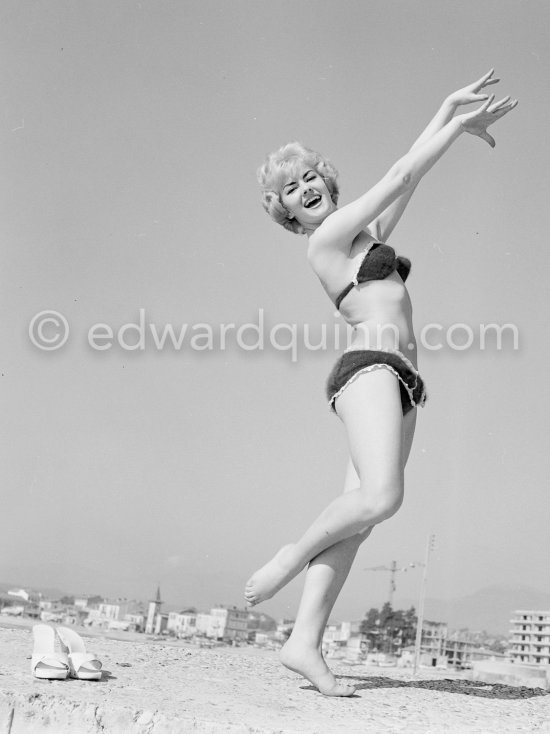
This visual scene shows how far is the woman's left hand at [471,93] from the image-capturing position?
10.5 ft

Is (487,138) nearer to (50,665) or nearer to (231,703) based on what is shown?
(231,703)

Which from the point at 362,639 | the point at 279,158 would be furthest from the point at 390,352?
the point at 362,639

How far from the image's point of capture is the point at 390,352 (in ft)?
9.09

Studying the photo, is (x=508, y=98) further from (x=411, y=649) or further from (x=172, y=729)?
(x=411, y=649)

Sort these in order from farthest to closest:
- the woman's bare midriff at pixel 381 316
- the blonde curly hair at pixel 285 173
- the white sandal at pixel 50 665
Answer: the blonde curly hair at pixel 285 173 < the woman's bare midriff at pixel 381 316 < the white sandal at pixel 50 665

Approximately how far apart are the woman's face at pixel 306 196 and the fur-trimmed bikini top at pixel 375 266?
27cm

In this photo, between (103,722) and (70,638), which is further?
(70,638)

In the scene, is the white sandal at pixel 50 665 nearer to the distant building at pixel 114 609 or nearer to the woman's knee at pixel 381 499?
the woman's knee at pixel 381 499

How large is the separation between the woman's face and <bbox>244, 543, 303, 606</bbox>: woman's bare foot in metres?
1.24

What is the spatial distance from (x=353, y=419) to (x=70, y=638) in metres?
1.23

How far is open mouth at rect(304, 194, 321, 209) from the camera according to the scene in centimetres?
311

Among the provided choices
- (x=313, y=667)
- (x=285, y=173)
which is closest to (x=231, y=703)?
(x=313, y=667)

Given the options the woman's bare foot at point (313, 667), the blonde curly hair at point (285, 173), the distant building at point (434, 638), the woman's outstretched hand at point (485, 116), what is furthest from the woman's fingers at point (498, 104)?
the distant building at point (434, 638)

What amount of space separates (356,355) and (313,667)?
104cm
